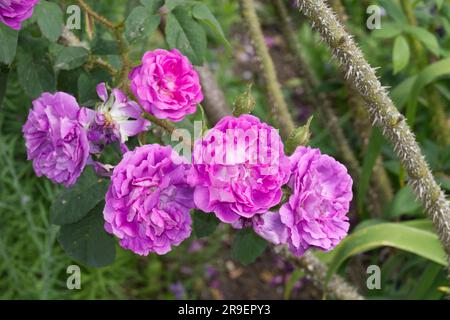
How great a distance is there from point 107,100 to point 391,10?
0.96 metres

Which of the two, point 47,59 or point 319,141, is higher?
point 47,59

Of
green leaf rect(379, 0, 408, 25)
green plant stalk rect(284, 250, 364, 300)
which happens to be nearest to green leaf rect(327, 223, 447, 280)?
green plant stalk rect(284, 250, 364, 300)

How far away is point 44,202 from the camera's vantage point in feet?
7.93

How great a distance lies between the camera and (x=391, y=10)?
184 cm

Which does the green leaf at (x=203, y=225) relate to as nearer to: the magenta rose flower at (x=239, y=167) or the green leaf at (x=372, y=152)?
the magenta rose flower at (x=239, y=167)

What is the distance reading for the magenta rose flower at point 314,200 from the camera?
103cm

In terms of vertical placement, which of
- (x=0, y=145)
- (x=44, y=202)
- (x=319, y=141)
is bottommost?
(x=44, y=202)

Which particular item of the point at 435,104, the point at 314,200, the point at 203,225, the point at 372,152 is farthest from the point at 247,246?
the point at 435,104

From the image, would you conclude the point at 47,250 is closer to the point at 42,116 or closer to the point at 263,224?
the point at 42,116

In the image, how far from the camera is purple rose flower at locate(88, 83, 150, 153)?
1.11 metres

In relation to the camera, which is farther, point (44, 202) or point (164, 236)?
point (44, 202)
